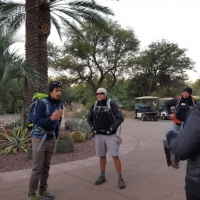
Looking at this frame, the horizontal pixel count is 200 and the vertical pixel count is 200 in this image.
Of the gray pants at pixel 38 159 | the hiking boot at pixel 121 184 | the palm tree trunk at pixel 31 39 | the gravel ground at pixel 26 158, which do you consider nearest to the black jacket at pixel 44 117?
the gray pants at pixel 38 159

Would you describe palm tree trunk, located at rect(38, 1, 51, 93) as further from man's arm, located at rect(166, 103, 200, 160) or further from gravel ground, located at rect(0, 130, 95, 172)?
man's arm, located at rect(166, 103, 200, 160)

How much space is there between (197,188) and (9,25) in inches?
419

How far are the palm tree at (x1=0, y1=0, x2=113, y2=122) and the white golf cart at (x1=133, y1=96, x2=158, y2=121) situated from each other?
12.3 m

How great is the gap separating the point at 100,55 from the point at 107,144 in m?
24.1

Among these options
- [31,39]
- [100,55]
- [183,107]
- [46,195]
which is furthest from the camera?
[100,55]

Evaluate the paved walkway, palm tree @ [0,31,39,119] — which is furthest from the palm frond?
the paved walkway

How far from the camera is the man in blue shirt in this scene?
362 centimetres

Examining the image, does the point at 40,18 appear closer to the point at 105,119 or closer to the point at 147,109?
the point at 105,119

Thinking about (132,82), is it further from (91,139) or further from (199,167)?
(199,167)

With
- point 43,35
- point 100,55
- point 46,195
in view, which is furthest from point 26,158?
point 100,55

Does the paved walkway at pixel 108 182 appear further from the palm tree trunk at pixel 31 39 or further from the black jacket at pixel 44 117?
the palm tree trunk at pixel 31 39

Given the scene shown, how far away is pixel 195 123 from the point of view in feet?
5.81

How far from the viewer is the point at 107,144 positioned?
451cm

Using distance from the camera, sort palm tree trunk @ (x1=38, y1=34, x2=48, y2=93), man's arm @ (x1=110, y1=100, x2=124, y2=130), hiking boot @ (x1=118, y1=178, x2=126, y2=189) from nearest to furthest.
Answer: hiking boot @ (x1=118, y1=178, x2=126, y2=189)
man's arm @ (x1=110, y1=100, x2=124, y2=130)
palm tree trunk @ (x1=38, y1=34, x2=48, y2=93)
